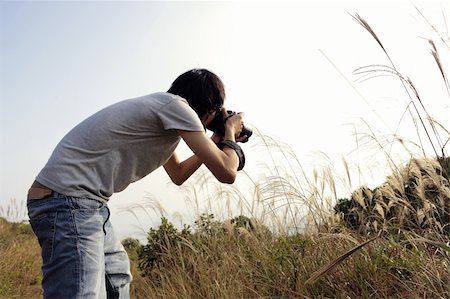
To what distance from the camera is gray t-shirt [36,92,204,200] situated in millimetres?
2000

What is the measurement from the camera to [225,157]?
2150mm

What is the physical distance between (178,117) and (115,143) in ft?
0.84

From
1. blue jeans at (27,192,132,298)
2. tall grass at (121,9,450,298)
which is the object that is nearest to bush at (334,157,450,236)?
tall grass at (121,9,450,298)

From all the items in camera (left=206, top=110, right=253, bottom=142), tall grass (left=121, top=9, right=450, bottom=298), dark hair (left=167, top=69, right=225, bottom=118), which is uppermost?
dark hair (left=167, top=69, right=225, bottom=118)

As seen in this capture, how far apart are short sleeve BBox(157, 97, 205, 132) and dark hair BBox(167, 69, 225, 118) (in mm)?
185

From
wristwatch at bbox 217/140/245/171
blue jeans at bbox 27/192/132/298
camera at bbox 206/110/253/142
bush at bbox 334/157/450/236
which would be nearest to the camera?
blue jeans at bbox 27/192/132/298

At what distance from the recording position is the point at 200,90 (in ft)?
7.36

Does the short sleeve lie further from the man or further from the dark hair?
the dark hair

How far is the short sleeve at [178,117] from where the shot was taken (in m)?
2.04

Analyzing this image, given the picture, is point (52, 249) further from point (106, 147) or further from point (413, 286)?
point (413, 286)

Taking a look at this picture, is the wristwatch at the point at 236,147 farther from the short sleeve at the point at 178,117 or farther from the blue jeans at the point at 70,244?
the blue jeans at the point at 70,244

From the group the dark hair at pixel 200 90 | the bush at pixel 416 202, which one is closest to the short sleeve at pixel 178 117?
the dark hair at pixel 200 90

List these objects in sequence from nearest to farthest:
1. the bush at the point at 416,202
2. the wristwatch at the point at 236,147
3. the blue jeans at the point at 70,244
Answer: the blue jeans at the point at 70,244
the wristwatch at the point at 236,147
the bush at the point at 416,202

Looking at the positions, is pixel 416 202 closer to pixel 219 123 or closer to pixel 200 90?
pixel 219 123
